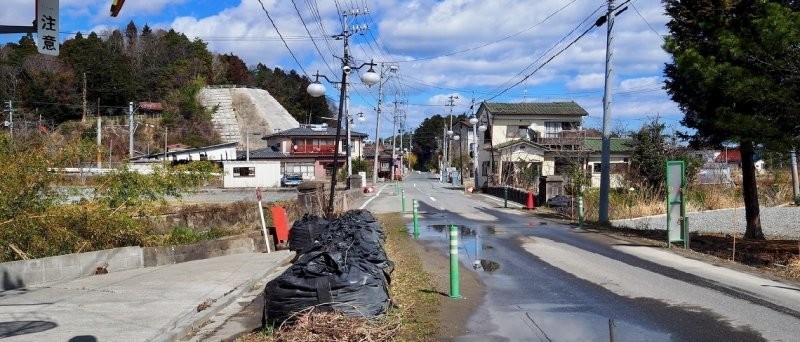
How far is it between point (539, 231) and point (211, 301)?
1295 cm

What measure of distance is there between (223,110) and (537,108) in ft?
211

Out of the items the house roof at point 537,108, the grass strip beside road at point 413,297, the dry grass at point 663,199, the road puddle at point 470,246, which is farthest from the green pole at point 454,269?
the house roof at point 537,108

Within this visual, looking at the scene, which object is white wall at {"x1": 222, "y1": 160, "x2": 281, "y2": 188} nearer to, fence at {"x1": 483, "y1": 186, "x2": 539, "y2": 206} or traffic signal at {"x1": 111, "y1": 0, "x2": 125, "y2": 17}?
fence at {"x1": 483, "y1": 186, "x2": 539, "y2": 206}

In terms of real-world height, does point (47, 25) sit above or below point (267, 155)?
below

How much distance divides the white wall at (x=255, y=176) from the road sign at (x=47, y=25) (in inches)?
2143

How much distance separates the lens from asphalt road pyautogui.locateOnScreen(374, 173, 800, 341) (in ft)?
23.4

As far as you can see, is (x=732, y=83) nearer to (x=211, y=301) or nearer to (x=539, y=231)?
(x=539, y=231)

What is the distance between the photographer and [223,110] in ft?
380

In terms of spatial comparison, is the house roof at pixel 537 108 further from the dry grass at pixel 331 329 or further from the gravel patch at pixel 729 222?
the dry grass at pixel 331 329

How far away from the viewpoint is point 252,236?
15.9 metres

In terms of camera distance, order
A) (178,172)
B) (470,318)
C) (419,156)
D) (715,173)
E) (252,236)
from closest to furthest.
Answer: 1. (470,318)
2. (178,172)
3. (252,236)
4. (715,173)
5. (419,156)

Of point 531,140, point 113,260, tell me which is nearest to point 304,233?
point 113,260

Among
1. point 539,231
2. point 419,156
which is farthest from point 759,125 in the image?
point 419,156

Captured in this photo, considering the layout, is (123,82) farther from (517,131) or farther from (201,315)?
(201,315)
